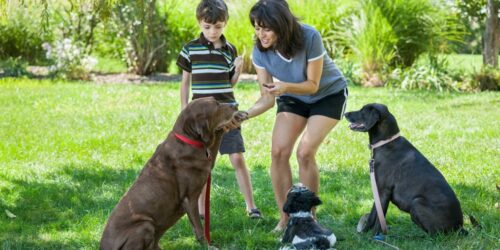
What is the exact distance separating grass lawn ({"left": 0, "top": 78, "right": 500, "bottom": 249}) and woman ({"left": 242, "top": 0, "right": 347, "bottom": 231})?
2.10 feet

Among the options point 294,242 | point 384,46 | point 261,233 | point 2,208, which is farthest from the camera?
point 384,46

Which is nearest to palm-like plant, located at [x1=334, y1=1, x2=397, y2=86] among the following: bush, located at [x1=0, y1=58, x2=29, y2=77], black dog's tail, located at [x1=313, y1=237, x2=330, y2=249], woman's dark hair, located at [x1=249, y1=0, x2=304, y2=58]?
bush, located at [x1=0, y1=58, x2=29, y2=77]

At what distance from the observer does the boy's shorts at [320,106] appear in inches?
224

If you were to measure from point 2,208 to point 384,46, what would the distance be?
10.7m

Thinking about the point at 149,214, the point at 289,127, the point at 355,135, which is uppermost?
the point at 289,127

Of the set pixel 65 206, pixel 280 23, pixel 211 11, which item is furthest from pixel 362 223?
pixel 65 206

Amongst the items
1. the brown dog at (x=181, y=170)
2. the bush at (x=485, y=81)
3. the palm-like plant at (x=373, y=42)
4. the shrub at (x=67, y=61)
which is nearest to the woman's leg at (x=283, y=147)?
the brown dog at (x=181, y=170)

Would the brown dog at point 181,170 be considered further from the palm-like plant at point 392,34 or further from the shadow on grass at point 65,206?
the palm-like plant at point 392,34

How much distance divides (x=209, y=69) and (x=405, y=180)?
80.2 inches

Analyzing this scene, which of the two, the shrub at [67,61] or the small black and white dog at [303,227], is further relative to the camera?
the shrub at [67,61]

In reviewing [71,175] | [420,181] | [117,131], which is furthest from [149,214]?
[117,131]

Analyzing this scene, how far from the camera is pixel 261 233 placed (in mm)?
5648

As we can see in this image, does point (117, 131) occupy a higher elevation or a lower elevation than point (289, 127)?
lower

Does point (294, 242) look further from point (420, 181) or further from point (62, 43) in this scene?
point (62, 43)
